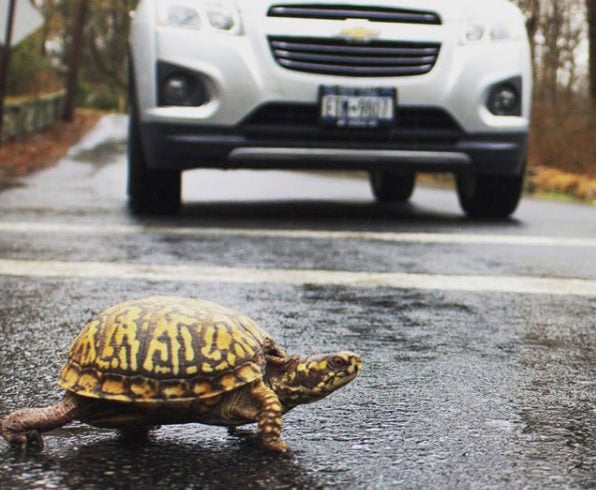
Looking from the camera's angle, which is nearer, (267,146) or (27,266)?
(27,266)

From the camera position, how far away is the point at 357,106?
297 inches

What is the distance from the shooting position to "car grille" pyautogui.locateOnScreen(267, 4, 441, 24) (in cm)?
757

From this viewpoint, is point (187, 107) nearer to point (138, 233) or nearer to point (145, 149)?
point (145, 149)

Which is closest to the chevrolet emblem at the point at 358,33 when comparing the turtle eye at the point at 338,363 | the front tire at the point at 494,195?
the front tire at the point at 494,195

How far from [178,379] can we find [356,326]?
168 cm

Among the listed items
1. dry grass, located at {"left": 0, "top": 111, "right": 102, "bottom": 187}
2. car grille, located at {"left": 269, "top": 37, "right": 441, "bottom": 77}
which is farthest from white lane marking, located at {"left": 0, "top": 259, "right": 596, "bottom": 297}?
dry grass, located at {"left": 0, "top": 111, "right": 102, "bottom": 187}

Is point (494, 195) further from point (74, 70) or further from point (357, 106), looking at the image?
point (74, 70)

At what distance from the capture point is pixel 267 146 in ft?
24.8

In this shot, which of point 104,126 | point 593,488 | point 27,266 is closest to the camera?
point 593,488

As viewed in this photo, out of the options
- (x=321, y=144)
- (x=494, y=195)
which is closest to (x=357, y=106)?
(x=321, y=144)

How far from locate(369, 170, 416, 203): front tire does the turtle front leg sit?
810cm

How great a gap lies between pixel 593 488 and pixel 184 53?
5524 millimetres

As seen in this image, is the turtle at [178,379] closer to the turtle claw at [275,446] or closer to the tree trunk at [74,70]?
the turtle claw at [275,446]

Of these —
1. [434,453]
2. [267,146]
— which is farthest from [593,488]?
[267,146]
